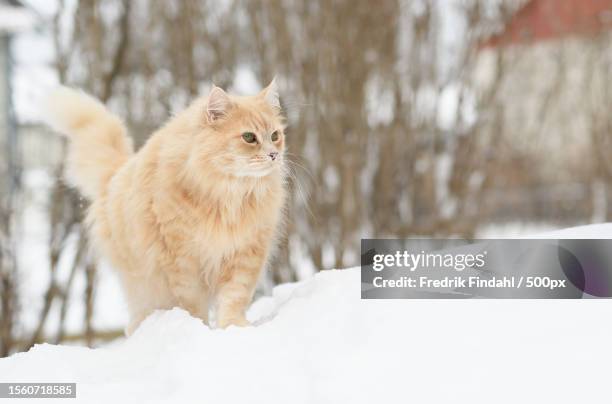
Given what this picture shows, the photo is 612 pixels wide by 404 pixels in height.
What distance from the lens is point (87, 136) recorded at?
3.09 m

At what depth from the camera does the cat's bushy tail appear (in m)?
3.07

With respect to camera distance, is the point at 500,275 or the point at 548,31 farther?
the point at 548,31

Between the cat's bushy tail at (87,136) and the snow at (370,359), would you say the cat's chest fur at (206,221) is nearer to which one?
the snow at (370,359)

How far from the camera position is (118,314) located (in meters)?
5.72

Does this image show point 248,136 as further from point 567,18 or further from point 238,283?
point 567,18

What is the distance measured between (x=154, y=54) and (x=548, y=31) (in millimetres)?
4040

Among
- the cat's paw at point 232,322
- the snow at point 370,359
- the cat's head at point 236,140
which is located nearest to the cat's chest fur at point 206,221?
the cat's head at point 236,140

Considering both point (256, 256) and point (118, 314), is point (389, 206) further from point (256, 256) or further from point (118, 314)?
point (256, 256)

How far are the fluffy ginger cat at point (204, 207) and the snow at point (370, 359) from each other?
46 cm

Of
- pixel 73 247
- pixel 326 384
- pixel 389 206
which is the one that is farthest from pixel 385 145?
pixel 326 384

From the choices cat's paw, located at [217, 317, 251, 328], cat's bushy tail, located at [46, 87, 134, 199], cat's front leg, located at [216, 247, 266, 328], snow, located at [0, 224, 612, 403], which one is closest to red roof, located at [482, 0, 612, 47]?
cat's bushy tail, located at [46, 87, 134, 199]

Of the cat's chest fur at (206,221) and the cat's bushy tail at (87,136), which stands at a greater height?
the cat's bushy tail at (87,136)

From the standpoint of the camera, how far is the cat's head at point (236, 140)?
2.55 meters

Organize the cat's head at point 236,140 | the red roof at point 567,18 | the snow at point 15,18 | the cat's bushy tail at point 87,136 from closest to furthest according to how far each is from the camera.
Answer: the cat's head at point 236,140
the cat's bushy tail at point 87,136
the snow at point 15,18
the red roof at point 567,18
